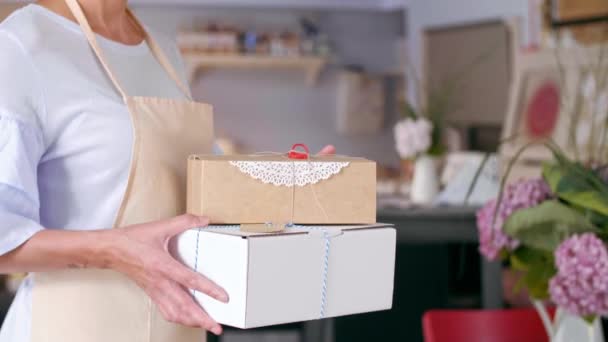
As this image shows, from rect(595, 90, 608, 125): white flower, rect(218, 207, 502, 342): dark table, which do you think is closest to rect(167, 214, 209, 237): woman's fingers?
rect(218, 207, 502, 342): dark table

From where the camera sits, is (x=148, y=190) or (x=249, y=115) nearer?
(x=148, y=190)

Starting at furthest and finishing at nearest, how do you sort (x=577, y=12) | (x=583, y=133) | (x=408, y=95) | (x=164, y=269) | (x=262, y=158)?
(x=408, y=95) → (x=577, y=12) → (x=583, y=133) → (x=262, y=158) → (x=164, y=269)

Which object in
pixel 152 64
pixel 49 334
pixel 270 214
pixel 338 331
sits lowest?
pixel 338 331

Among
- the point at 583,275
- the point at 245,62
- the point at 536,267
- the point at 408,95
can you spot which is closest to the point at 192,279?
the point at 583,275

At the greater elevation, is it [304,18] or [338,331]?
Result: [304,18]

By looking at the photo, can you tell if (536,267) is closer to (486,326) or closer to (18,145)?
(486,326)

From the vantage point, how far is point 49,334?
1178 millimetres

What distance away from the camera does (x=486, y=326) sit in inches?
81.9

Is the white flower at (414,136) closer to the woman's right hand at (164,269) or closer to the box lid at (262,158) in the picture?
the box lid at (262,158)

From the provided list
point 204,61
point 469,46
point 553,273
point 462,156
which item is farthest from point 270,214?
point 204,61

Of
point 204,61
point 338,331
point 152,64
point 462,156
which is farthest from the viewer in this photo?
point 204,61

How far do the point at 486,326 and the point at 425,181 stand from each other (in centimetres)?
173

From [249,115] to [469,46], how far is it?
1983mm

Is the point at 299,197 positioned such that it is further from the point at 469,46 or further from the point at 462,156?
the point at 469,46
